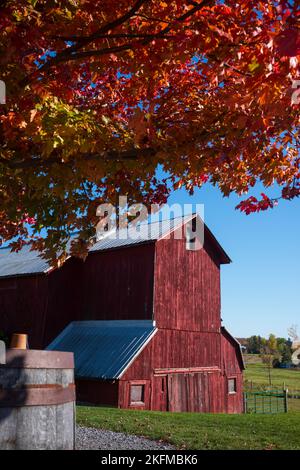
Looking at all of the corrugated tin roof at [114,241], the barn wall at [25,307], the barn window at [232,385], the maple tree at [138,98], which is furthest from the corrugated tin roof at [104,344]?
the maple tree at [138,98]

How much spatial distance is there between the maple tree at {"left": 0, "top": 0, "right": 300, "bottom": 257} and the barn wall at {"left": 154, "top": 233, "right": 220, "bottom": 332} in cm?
1382

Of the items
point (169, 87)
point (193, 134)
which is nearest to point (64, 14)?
point (193, 134)

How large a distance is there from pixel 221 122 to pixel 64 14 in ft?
9.12

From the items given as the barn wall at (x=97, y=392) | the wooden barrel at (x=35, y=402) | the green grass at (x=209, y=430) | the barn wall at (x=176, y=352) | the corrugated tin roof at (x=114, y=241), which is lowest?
the barn wall at (x=97, y=392)

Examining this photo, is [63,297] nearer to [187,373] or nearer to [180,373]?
[180,373]

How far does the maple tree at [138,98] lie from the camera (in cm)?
588

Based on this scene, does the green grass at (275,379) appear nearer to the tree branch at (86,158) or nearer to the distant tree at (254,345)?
the distant tree at (254,345)

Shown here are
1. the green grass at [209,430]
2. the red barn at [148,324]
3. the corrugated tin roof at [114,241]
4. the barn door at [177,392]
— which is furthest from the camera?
the corrugated tin roof at [114,241]

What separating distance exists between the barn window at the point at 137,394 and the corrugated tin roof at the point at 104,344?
1.31 metres

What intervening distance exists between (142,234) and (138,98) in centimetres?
1485

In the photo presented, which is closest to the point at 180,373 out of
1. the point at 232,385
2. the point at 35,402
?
the point at 232,385

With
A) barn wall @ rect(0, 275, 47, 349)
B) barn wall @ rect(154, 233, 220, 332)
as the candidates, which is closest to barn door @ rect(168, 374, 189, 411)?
barn wall @ rect(154, 233, 220, 332)

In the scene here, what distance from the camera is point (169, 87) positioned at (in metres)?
9.55

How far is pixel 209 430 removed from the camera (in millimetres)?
10430
